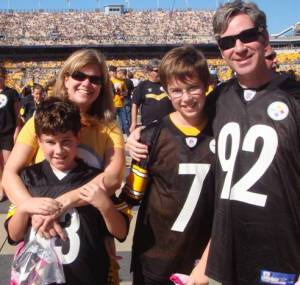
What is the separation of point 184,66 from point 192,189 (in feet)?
1.80

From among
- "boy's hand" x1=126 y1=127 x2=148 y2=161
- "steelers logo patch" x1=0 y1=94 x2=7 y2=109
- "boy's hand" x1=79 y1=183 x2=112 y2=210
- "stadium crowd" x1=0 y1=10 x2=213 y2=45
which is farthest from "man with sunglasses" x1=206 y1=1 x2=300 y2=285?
"stadium crowd" x1=0 y1=10 x2=213 y2=45

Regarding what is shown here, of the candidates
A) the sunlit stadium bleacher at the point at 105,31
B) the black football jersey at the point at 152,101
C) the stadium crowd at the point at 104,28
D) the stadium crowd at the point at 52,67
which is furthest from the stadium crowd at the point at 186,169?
the stadium crowd at the point at 104,28

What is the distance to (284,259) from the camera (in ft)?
6.21

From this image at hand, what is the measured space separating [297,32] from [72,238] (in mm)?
84364

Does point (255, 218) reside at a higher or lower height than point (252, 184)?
lower

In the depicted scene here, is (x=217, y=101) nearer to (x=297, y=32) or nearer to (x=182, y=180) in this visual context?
(x=182, y=180)

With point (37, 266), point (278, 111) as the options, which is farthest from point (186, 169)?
point (37, 266)

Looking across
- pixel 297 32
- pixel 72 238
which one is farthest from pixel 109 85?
pixel 297 32

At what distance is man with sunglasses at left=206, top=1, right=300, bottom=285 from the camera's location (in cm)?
185

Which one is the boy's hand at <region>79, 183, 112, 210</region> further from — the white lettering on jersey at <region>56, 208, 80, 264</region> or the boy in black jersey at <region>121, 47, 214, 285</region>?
the boy in black jersey at <region>121, 47, 214, 285</region>

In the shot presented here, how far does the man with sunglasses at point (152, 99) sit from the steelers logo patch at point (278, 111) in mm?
6053

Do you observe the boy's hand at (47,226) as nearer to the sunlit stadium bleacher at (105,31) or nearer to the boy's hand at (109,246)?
the boy's hand at (109,246)

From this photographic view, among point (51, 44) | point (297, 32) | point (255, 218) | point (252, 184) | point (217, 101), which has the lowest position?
point (255, 218)

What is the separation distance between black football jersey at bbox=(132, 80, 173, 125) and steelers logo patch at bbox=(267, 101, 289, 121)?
19.9ft
